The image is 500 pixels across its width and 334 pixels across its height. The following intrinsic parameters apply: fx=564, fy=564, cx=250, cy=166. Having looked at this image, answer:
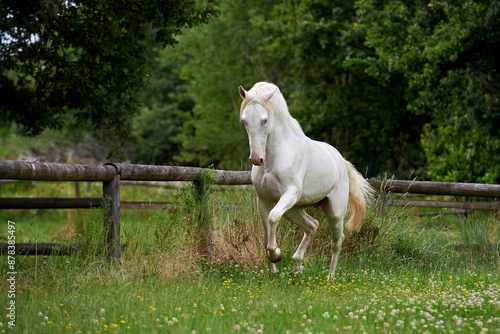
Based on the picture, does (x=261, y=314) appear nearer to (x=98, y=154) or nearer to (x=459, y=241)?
(x=459, y=241)

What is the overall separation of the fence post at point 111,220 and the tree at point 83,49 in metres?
4.28

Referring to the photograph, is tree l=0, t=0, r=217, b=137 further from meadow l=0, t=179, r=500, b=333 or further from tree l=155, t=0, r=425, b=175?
tree l=155, t=0, r=425, b=175

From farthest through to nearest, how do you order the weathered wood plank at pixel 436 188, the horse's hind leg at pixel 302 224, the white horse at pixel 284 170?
the weathered wood plank at pixel 436 188
the horse's hind leg at pixel 302 224
the white horse at pixel 284 170

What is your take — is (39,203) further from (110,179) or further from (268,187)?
(268,187)

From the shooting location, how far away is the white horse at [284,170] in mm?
5246

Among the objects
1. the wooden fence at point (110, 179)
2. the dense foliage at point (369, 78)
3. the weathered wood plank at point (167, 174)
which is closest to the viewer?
the wooden fence at point (110, 179)

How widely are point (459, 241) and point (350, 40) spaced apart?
→ 1338 centimetres

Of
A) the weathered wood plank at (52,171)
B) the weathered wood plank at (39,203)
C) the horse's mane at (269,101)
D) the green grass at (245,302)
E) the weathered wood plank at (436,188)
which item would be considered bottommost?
the weathered wood plank at (39,203)

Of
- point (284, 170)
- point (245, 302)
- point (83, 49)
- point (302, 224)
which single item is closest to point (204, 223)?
point (302, 224)

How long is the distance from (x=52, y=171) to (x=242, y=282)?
2.21 metres

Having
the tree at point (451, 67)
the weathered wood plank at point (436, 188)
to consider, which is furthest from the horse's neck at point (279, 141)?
the tree at point (451, 67)

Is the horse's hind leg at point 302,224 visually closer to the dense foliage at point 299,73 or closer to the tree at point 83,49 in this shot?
the dense foliage at point 299,73

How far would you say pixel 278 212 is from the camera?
17.3 feet

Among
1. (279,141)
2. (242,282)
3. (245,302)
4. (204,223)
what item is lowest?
(242,282)
